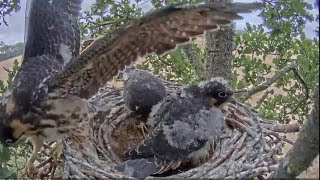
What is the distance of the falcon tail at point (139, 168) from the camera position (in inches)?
81.4

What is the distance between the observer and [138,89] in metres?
2.57

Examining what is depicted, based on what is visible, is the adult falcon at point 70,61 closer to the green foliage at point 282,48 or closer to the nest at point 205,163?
the nest at point 205,163

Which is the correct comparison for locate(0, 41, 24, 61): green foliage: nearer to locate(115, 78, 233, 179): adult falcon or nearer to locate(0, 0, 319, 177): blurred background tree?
locate(0, 0, 319, 177): blurred background tree

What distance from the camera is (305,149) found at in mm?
1100

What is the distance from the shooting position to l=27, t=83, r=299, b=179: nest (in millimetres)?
2100

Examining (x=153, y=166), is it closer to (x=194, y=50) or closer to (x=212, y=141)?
(x=212, y=141)

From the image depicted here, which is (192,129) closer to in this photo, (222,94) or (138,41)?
(222,94)

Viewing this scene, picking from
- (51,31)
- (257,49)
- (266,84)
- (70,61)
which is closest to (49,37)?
(51,31)

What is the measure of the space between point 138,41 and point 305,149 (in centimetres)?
107

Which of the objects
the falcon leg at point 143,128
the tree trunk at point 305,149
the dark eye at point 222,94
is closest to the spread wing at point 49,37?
the falcon leg at point 143,128

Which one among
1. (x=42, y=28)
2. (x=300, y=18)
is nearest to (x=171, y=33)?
(x=42, y=28)

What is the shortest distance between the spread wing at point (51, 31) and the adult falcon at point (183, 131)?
2.23 feet

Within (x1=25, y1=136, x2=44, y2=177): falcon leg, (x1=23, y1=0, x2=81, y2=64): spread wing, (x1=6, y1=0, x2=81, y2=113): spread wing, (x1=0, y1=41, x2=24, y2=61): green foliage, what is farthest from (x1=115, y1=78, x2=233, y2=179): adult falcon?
(x1=0, y1=41, x2=24, y2=61): green foliage

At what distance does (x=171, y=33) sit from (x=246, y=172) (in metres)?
0.62
